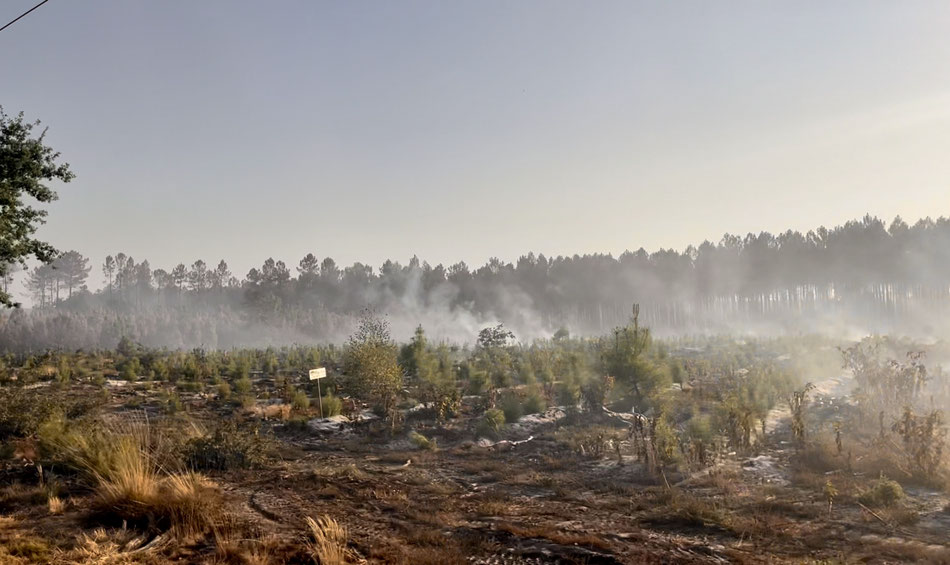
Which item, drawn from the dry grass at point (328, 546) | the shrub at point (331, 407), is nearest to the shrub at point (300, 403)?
the shrub at point (331, 407)

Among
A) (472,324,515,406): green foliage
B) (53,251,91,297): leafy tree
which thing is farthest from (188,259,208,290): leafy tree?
(472,324,515,406): green foliage

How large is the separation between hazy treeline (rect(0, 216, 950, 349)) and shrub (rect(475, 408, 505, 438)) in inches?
2019

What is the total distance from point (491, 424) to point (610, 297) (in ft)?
211

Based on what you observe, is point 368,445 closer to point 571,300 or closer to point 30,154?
point 30,154

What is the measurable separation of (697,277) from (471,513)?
70.3 metres

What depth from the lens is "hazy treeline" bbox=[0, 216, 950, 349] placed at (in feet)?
190

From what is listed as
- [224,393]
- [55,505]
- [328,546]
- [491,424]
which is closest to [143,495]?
[55,505]

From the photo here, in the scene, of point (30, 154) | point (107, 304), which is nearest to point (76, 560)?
point (30, 154)

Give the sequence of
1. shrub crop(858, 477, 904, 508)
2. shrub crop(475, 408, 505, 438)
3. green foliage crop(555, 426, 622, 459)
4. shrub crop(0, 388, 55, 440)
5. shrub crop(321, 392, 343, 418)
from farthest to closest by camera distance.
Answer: shrub crop(321, 392, 343, 418) → shrub crop(475, 408, 505, 438) → green foliage crop(555, 426, 622, 459) → shrub crop(0, 388, 55, 440) → shrub crop(858, 477, 904, 508)

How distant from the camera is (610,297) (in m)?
77.5

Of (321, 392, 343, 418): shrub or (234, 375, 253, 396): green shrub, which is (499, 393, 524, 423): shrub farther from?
(234, 375, 253, 396): green shrub

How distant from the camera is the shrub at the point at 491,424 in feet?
50.9

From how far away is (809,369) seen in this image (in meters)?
27.1

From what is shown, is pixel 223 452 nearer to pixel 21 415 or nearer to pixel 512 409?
pixel 21 415
